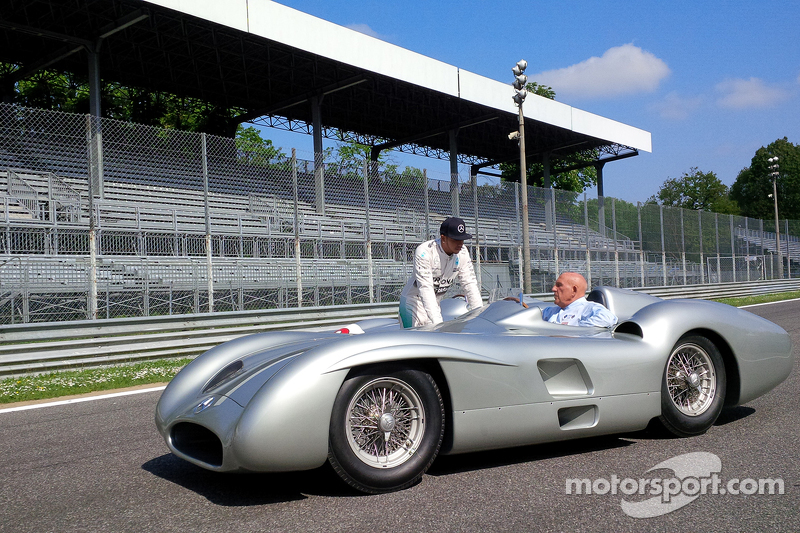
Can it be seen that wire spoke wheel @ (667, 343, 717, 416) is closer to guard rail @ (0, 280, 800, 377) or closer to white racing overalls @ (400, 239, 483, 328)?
white racing overalls @ (400, 239, 483, 328)

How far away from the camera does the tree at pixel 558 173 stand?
46.5 m

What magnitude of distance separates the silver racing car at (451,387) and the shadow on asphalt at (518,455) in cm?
21

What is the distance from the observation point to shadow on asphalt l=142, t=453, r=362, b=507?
11.1 feet

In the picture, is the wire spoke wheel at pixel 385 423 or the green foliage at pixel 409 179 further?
the green foliage at pixel 409 179

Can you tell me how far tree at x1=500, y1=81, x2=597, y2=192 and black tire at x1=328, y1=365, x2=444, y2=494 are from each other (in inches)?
1607

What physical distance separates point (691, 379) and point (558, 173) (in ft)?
142

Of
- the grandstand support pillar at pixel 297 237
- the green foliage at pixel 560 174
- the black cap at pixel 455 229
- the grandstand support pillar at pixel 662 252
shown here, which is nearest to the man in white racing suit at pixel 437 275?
the black cap at pixel 455 229

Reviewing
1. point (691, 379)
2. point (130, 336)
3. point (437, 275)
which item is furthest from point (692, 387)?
point (130, 336)

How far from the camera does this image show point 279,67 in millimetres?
25047

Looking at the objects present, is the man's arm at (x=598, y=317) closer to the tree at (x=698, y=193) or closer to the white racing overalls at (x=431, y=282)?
the white racing overalls at (x=431, y=282)

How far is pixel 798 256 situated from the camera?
38.6 metres

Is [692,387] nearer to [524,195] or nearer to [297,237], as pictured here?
[297,237]

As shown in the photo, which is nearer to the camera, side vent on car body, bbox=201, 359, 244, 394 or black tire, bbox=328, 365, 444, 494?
black tire, bbox=328, 365, 444, 494


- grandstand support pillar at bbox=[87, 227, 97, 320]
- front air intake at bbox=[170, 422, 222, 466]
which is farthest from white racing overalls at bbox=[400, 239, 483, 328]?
grandstand support pillar at bbox=[87, 227, 97, 320]
